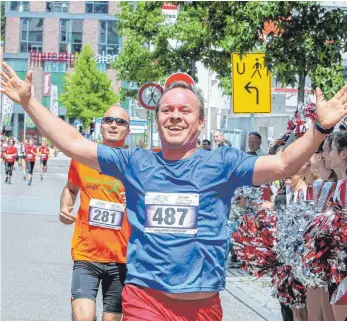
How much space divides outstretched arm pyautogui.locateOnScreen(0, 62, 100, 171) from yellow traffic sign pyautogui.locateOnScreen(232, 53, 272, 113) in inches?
358

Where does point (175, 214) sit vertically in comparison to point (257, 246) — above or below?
above

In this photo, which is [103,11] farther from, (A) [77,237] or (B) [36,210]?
(A) [77,237]

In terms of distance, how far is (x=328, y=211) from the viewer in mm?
6180

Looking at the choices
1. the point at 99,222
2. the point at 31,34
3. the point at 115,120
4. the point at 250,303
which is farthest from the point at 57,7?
the point at 99,222

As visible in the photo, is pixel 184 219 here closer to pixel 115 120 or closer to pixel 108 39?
pixel 115 120

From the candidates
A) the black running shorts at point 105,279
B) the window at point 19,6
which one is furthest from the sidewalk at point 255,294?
the window at point 19,6

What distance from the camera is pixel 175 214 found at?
455 cm

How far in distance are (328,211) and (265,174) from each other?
1.78m

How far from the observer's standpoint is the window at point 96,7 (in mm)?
94750

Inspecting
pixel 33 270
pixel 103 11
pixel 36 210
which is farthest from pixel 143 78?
pixel 103 11

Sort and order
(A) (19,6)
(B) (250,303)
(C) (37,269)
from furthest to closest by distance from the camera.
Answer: (A) (19,6)
(C) (37,269)
(B) (250,303)

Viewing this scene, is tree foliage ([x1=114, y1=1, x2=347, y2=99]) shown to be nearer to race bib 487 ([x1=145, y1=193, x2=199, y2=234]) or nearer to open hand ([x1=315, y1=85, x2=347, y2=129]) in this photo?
race bib 487 ([x1=145, y1=193, x2=199, y2=234])

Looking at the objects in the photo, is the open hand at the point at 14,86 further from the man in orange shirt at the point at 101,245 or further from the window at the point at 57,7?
the window at the point at 57,7

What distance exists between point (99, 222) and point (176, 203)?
2.14 meters
